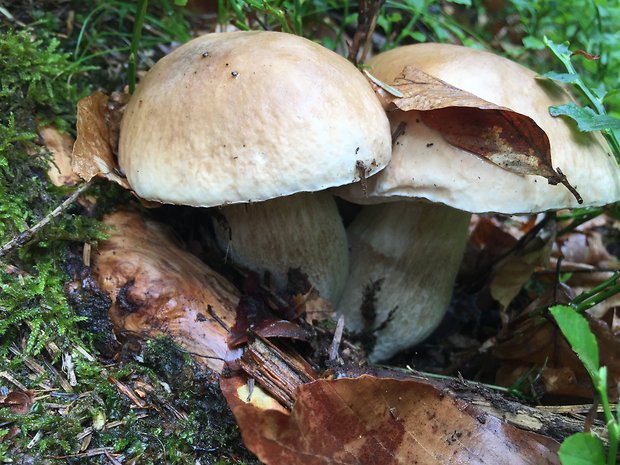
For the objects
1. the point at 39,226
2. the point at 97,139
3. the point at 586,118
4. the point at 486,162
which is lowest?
the point at 39,226

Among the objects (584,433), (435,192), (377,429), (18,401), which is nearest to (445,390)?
(377,429)

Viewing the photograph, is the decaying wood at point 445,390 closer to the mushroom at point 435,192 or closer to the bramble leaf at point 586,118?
the mushroom at point 435,192

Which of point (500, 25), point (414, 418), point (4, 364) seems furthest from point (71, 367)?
point (500, 25)

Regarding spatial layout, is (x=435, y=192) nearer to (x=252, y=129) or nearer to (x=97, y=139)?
(x=252, y=129)

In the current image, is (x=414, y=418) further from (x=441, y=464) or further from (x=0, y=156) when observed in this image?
(x=0, y=156)

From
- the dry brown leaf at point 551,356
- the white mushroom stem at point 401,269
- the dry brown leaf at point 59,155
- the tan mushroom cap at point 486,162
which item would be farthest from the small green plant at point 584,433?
the dry brown leaf at point 59,155

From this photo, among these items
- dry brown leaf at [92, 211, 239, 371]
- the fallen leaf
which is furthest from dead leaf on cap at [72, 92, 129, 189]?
the fallen leaf
